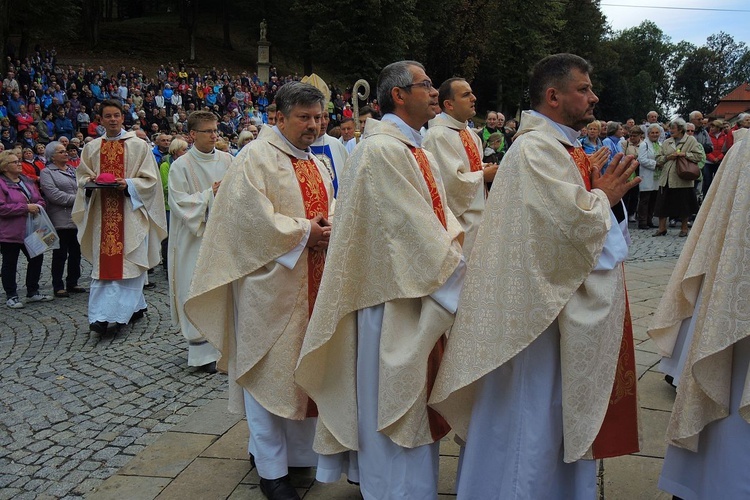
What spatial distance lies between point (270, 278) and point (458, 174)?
8.93 ft

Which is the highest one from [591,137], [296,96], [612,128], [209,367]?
[612,128]

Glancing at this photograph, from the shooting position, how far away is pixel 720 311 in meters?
2.71

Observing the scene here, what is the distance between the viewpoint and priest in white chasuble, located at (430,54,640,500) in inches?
106

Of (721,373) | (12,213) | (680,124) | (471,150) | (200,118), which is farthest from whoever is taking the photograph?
(680,124)

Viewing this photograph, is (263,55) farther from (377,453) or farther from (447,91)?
(377,453)

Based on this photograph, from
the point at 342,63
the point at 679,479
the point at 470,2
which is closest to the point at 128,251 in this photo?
the point at 679,479

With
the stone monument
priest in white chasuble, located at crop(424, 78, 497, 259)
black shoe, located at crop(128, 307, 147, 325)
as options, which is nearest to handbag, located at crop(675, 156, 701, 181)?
priest in white chasuble, located at crop(424, 78, 497, 259)

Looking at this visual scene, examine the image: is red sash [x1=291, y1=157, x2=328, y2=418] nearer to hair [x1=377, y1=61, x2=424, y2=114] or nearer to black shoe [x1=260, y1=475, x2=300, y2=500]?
black shoe [x1=260, y1=475, x2=300, y2=500]

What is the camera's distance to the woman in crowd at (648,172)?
1244 cm

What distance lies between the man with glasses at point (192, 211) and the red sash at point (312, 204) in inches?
79.5

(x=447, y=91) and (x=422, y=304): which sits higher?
(x=447, y=91)

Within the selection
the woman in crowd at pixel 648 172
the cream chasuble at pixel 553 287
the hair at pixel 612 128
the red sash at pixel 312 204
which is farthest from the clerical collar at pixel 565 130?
the hair at pixel 612 128

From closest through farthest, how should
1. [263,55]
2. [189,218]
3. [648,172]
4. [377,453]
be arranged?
[377,453] < [189,218] < [648,172] < [263,55]

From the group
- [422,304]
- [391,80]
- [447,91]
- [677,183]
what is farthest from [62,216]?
[677,183]
